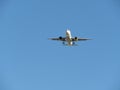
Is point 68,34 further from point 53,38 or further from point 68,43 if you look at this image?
point 53,38

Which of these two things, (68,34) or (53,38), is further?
(53,38)

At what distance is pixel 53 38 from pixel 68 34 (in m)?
6.20

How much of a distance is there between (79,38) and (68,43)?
5.19 metres

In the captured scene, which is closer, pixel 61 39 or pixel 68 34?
pixel 68 34

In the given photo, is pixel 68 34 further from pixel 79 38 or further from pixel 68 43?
pixel 79 38

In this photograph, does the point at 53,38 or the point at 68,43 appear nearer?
the point at 68,43

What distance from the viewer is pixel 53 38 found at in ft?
180

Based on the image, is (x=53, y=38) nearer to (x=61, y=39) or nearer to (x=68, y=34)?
(x=61, y=39)

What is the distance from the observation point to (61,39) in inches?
2084

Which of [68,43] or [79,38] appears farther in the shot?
[79,38]

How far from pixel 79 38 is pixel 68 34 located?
6635mm

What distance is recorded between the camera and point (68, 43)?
5138 centimetres

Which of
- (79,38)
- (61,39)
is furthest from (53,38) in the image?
(79,38)

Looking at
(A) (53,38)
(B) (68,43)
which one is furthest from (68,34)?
(A) (53,38)
